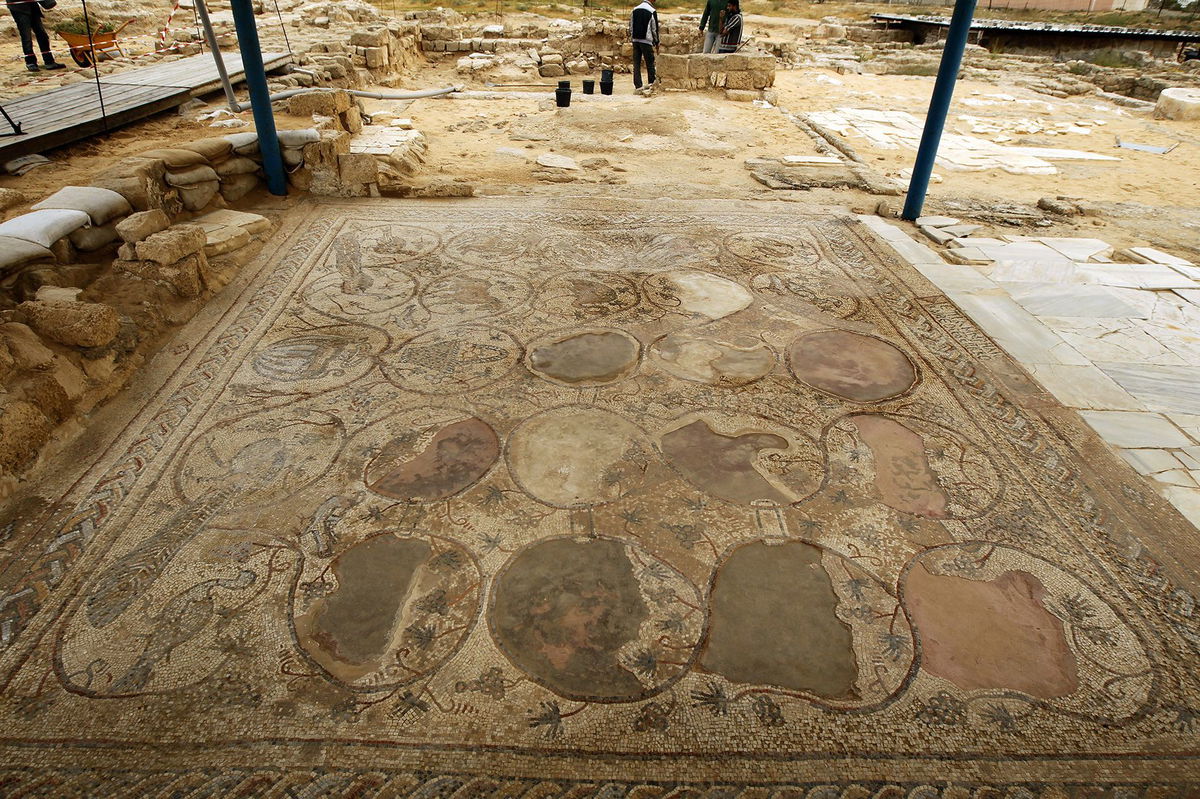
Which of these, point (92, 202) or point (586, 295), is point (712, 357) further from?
point (92, 202)

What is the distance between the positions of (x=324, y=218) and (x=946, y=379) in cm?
443

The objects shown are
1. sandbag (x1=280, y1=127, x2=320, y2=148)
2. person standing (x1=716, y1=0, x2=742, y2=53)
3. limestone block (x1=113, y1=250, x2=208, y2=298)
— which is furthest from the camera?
person standing (x1=716, y1=0, x2=742, y2=53)

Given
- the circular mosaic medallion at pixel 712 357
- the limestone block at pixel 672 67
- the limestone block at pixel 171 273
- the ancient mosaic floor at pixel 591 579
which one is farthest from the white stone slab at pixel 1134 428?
Answer: the limestone block at pixel 672 67

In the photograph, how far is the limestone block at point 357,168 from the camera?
500 centimetres

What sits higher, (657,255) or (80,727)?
(657,255)

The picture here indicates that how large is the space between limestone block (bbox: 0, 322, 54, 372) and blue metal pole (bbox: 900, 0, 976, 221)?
5.48m

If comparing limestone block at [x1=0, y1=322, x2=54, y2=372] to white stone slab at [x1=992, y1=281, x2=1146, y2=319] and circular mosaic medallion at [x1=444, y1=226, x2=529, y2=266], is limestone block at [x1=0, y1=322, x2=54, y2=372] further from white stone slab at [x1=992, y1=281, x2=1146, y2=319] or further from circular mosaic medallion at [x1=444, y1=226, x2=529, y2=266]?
white stone slab at [x1=992, y1=281, x2=1146, y2=319]

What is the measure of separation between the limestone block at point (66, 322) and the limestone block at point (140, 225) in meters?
0.89

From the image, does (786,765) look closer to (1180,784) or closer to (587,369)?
(1180,784)

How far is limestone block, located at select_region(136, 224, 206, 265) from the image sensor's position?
3.35 metres

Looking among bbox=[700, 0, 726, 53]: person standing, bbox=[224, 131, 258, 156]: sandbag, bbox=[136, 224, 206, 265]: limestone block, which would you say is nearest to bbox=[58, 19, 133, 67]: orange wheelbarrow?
bbox=[224, 131, 258, 156]: sandbag

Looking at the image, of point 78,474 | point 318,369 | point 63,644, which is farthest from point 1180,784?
point 78,474

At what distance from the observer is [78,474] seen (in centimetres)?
226

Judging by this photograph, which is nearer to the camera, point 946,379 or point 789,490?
point 789,490
